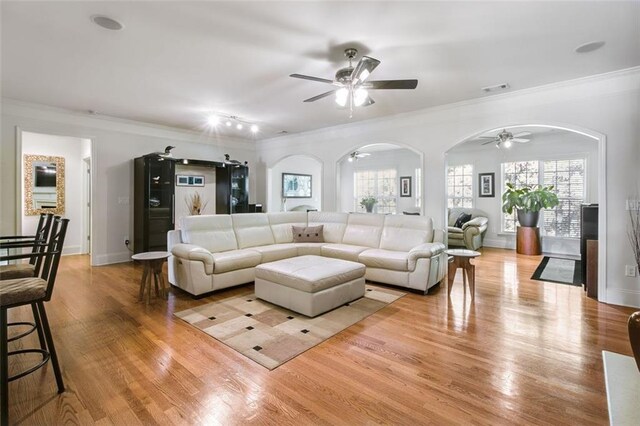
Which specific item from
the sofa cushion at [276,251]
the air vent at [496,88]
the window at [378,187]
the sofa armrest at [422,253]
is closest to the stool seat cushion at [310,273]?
the sofa armrest at [422,253]

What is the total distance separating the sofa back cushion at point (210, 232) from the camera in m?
4.35

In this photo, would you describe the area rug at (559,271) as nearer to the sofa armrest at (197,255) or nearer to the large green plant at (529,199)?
the large green plant at (529,199)

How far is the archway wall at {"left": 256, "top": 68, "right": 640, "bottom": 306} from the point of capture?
141 inches

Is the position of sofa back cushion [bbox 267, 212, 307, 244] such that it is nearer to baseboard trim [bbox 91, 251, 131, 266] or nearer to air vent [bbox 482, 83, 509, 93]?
baseboard trim [bbox 91, 251, 131, 266]

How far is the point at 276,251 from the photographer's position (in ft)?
15.6

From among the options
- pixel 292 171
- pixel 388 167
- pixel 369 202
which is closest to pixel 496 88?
pixel 388 167

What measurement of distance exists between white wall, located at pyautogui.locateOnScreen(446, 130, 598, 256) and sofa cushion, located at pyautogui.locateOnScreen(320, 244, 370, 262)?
4.26 meters

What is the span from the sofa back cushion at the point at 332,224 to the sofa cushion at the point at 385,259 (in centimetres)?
95

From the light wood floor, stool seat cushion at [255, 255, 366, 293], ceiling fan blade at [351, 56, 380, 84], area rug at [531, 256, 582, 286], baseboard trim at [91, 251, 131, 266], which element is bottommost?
the light wood floor

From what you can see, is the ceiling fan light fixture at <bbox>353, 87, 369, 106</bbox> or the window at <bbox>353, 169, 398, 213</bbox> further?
the window at <bbox>353, 169, 398, 213</bbox>

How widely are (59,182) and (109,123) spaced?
1942mm

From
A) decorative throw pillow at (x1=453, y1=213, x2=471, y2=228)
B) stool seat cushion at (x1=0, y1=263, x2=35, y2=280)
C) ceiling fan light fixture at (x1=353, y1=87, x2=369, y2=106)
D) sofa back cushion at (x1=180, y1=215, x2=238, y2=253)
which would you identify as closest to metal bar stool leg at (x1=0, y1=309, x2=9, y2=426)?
stool seat cushion at (x1=0, y1=263, x2=35, y2=280)

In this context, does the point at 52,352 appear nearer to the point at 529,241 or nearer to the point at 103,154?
the point at 103,154

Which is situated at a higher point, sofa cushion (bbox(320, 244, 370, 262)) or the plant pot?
the plant pot
